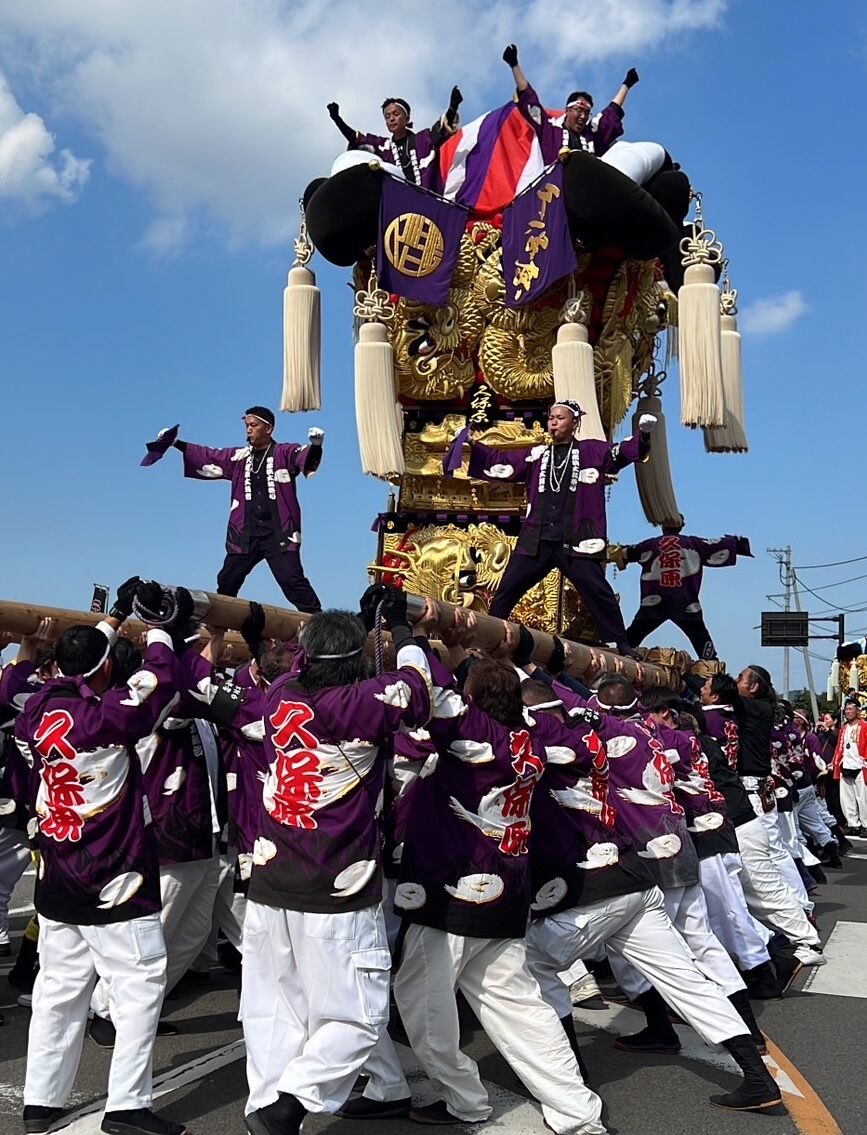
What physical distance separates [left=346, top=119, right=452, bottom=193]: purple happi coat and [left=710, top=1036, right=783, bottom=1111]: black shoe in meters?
7.95

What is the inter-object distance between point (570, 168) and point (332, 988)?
24.1ft

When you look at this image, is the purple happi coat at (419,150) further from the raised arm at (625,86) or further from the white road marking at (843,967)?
the white road marking at (843,967)

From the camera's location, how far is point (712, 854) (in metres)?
5.15

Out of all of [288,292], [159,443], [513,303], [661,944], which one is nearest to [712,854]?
[661,944]

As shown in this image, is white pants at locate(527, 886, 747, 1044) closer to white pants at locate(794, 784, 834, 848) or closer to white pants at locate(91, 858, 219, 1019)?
white pants at locate(91, 858, 219, 1019)

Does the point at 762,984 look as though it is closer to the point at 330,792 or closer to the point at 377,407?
the point at 330,792

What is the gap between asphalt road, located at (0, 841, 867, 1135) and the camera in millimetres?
3564

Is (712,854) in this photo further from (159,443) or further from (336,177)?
(336,177)

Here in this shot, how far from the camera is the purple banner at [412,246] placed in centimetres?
935

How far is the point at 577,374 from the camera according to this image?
8633 millimetres

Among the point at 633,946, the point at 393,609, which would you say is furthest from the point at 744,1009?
the point at 393,609

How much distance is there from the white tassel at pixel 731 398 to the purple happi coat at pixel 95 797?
22.8 ft

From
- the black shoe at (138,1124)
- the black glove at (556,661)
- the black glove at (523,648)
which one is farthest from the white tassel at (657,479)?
the black shoe at (138,1124)

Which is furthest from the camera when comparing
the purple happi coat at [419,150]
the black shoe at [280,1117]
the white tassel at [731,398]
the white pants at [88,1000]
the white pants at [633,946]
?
the purple happi coat at [419,150]
